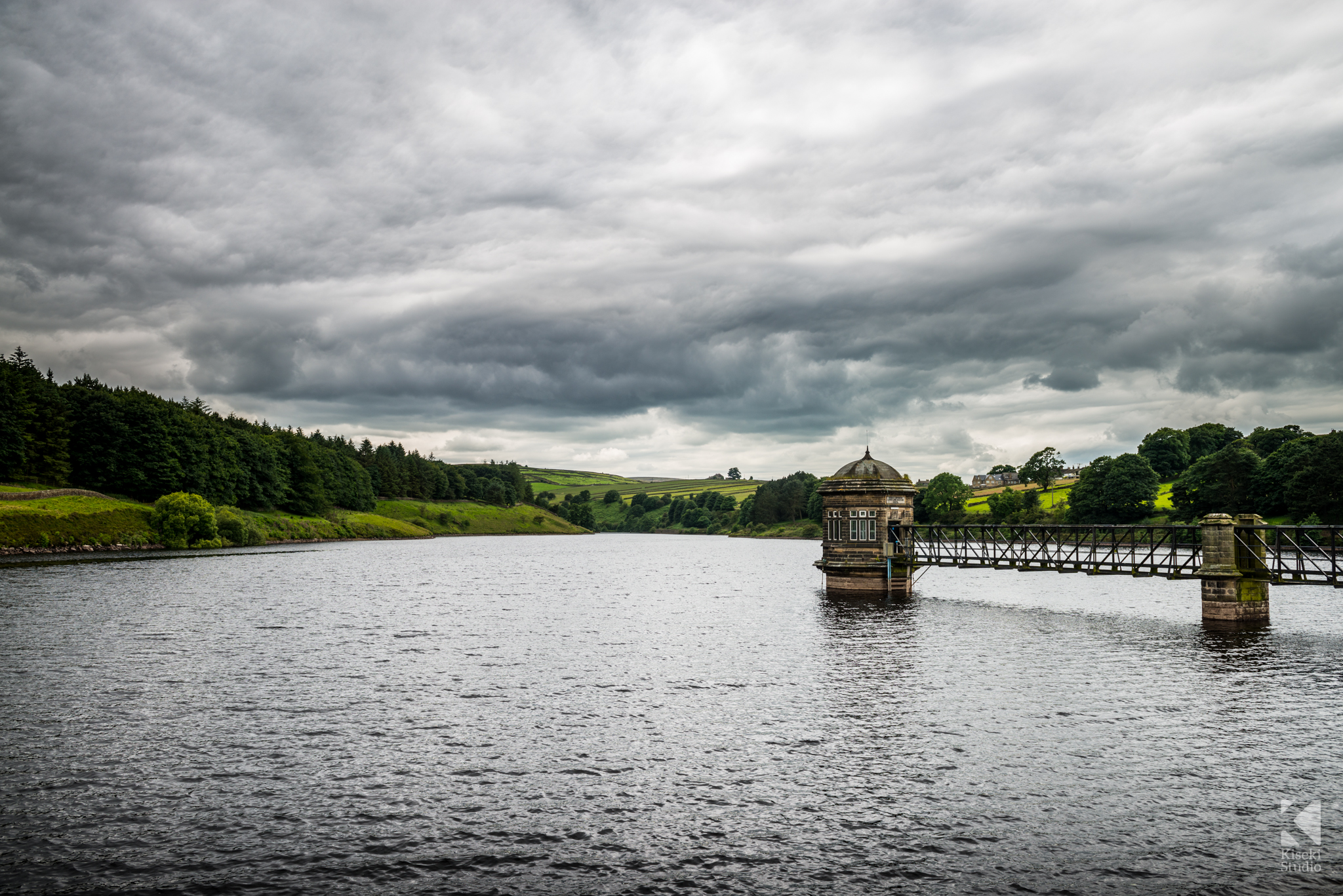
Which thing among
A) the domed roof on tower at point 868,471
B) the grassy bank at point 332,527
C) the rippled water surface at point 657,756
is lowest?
the rippled water surface at point 657,756

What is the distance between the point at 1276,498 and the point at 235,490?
169 m

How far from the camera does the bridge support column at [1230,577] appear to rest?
145ft

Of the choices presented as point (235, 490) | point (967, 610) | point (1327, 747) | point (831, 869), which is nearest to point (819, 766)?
point (831, 869)

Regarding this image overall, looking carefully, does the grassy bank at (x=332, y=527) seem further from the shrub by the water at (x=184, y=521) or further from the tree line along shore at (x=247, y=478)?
the shrub by the water at (x=184, y=521)

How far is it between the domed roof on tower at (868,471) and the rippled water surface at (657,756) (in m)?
19.2

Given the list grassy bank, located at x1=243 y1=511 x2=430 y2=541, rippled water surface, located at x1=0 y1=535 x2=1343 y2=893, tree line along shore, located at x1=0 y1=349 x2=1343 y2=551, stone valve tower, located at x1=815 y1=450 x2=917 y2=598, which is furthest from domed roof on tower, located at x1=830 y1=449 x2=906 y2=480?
grassy bank, located at x1=243 y1=511 x2=430 y2=541

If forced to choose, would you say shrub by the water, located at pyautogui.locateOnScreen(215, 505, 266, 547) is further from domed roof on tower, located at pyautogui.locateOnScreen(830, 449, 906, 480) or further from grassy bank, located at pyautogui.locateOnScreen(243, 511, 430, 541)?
domed roof on tower, located at pyautogui.locateOnScreen(830, 449, 906, 480)

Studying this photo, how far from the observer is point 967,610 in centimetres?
5328

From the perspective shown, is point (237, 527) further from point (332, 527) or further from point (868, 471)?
point (868, 471)

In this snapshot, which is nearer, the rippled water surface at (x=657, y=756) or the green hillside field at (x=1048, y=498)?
the rippled water surface at (x=657, y=756)

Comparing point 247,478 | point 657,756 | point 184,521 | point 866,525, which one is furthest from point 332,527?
point 657,756

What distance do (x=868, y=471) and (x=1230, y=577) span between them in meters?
24.2

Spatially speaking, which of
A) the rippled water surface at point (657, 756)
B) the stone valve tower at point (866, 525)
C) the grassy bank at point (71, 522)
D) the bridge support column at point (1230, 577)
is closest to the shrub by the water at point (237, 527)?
the grassy bank at point (71, 522)

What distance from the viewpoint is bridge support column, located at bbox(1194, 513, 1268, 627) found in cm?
4422
